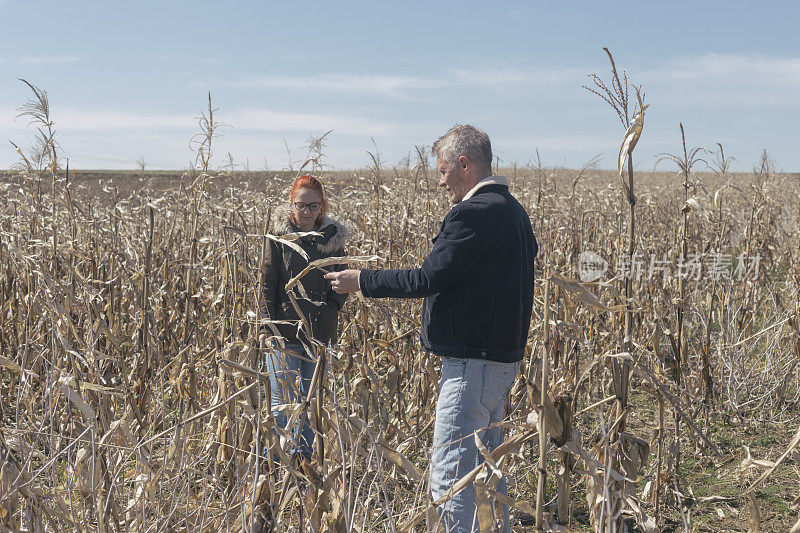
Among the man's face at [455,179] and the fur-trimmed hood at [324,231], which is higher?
the man's face at [455,179]

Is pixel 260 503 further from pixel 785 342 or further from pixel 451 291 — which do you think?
pixel 785 342

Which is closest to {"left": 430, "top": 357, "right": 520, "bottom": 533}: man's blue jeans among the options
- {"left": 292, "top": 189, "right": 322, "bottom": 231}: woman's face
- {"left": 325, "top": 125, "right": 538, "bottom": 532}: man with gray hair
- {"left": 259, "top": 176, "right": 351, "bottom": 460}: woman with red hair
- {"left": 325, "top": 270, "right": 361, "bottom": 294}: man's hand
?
{"left": 325, "top": 125, "right": 538, "bottom": 532}: man with gray hair

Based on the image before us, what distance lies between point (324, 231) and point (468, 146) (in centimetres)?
107

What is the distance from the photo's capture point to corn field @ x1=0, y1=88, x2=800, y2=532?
2039 millimetres

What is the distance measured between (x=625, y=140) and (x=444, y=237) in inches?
27.5

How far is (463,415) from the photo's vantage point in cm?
247

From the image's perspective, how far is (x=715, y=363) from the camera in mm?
5027

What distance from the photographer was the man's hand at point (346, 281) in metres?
2.46

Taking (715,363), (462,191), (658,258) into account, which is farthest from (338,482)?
(658,258)

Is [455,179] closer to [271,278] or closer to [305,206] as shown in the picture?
[305,206]

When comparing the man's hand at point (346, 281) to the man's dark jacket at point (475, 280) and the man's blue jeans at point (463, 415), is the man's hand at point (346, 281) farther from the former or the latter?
the man's blue jeans at point (463, 415)

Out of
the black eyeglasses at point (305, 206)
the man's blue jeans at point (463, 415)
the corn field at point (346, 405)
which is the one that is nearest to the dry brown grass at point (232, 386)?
the corn field at point (346, 405)

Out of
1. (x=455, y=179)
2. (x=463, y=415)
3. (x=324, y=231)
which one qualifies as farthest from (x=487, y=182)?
(x=324, y=231)

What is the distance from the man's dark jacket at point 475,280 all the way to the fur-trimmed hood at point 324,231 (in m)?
0.89
